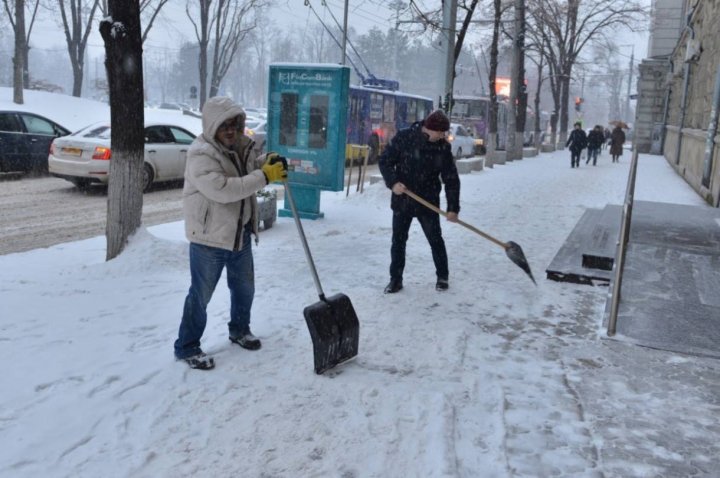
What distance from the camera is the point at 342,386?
158 inches

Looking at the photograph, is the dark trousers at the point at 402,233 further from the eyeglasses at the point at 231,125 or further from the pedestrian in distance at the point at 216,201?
the eyeglasses at the point at 231,125

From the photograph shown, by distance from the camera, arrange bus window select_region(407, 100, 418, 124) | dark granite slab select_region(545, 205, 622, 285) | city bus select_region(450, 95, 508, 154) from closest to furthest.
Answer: dark granite slab select_region(545, 205, 622, 285), bus window select_region(407, 100, 418, 124), city bus select_region(450, 95, 508, 154)

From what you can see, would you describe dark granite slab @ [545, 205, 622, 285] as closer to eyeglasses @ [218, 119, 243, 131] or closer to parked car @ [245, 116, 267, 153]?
eyeglasses @ [218, 119, 243, 131]

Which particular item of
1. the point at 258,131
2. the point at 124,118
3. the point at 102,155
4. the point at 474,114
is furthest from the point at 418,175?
the point at 474,114

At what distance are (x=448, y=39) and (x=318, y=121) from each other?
5.18 metres

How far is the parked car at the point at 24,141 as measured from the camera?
1391 cm

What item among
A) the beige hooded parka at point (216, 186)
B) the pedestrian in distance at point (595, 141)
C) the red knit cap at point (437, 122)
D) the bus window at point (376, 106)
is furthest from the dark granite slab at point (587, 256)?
the pedestrian in distance at point (595, 141)

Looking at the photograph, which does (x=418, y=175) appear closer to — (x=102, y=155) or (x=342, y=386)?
(x=342, y=386)

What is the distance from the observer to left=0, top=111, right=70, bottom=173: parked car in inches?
548

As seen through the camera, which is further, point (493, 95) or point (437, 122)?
point (493, 95)

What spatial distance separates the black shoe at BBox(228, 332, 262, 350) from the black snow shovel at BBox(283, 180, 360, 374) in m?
0.57

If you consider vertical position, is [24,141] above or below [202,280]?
above

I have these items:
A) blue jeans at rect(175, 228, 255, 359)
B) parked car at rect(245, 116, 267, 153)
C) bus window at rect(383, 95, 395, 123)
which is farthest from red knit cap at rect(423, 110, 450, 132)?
bus window at rect(383, 95, 395, 123)

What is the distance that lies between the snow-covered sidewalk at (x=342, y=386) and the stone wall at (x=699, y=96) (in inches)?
391
